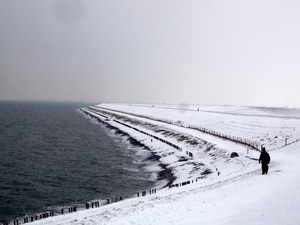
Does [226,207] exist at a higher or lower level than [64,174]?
higher

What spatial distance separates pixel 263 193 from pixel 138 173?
23.8 metres

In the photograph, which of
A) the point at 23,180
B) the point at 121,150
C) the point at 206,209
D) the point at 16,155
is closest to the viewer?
the point at 206,209

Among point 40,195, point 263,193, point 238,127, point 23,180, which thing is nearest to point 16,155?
point 23,180

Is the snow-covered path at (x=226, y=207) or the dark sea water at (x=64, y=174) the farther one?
the dark sea water at (x=64, y=174)

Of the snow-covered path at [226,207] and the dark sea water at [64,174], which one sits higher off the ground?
the snow-covered path at [226,207]

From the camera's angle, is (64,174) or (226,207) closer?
(226,207)

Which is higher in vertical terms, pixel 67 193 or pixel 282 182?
pixel 282 182

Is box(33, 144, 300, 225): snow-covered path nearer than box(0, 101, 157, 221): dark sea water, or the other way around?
box(33, 144, 300, 225): snow-covered path

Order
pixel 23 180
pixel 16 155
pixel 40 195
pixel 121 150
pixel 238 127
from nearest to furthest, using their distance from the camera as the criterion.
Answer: pixel 40 195 < pixel 23 180 < pixel 16 155 < pixel 121 150 < pixel 238 127

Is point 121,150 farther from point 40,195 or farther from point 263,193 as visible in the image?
point 263,193

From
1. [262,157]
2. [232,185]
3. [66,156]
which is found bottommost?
[66,156]

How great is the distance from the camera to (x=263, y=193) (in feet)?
52.8

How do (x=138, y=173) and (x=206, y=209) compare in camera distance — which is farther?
(x=138, y=173)

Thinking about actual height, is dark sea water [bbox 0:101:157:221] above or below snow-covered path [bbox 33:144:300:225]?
below
